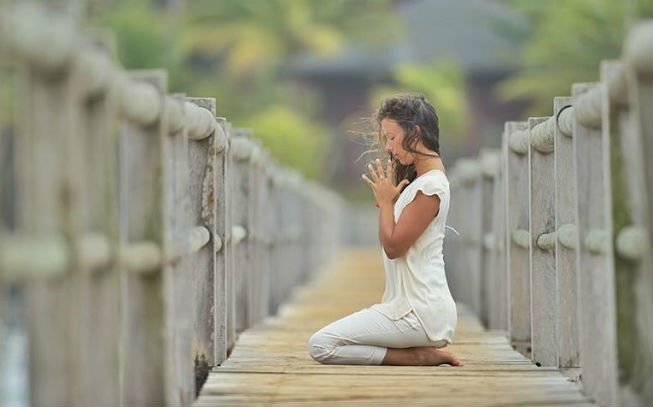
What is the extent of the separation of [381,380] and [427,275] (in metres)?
0.60

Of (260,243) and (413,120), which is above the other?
(413,120)

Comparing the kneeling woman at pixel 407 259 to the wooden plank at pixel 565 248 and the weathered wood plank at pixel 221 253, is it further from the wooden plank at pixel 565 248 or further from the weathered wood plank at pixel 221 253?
the wooden plank at pixel 565 248

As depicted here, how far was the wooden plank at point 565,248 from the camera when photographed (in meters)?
5.59

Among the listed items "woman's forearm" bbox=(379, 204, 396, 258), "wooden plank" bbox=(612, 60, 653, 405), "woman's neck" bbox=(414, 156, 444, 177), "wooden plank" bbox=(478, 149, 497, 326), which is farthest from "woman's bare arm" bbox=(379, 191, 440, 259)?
"wooden plank" bbox=(478, 149, 497, 326)

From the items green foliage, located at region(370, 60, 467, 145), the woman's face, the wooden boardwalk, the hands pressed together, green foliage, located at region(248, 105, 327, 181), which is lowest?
the wooden boardwalk

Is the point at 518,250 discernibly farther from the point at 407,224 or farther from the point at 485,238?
the point at 485,238

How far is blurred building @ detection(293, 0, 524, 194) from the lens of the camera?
42.0 metres

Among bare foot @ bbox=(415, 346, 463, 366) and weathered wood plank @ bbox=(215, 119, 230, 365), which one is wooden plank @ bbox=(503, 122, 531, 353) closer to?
bare foot @ bbox=(415, 346, 463, 366)

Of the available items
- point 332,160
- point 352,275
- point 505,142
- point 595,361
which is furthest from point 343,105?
point 595,361

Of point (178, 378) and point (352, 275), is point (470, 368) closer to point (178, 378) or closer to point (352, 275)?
point (178, 378)

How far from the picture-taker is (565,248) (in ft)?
18.4

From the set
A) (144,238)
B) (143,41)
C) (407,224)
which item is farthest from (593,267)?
(143,41)

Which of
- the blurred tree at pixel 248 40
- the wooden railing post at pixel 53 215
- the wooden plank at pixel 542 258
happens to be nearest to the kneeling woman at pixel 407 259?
the wooden plank at pixel 542 258

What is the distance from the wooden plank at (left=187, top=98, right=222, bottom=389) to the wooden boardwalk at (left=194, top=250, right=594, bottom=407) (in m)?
0.12
